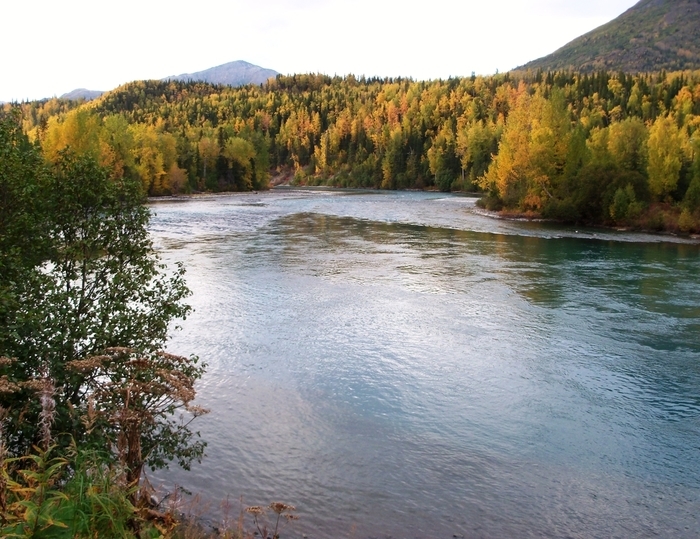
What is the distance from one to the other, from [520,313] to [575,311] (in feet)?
7.33

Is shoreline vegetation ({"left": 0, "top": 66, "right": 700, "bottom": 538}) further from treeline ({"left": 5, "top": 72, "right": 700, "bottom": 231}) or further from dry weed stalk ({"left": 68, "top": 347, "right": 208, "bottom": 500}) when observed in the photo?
treeline ({"left": 5, "top": 72, "right": 700, "bottom": 231})

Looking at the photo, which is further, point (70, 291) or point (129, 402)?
point (70, 291)

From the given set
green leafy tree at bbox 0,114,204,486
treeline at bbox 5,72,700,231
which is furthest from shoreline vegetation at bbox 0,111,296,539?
treeline at bbox 5,72,700,231

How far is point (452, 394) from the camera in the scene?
16.0 meters

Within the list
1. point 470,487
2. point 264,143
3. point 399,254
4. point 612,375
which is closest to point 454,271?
point 399,254

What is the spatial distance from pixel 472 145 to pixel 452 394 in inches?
4131

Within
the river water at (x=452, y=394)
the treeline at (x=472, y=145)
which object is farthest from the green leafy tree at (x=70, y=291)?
the treeline at (x=472, y=145)

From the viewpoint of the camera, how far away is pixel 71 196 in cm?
1061

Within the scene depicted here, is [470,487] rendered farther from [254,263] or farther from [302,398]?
[254,263]

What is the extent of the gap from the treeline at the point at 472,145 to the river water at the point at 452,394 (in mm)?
8051

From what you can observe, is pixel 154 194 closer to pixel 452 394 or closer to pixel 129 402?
pixel 452 394

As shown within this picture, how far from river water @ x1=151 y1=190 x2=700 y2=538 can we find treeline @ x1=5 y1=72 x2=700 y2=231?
26.4 feet

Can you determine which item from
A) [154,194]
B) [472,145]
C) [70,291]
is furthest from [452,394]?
[472,145]

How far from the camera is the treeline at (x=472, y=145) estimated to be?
2138 inches
